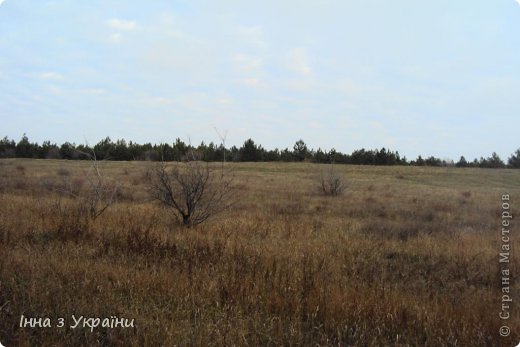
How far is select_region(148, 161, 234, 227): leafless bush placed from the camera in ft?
34.1

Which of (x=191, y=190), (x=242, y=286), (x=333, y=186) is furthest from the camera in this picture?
(x=333, y=186)

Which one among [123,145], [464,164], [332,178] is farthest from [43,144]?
[464,164]

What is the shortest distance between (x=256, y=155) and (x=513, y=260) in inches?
2667

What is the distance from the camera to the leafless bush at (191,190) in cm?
1039

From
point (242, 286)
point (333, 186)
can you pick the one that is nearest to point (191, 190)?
point (242, 286)

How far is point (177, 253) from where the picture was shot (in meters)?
6.38

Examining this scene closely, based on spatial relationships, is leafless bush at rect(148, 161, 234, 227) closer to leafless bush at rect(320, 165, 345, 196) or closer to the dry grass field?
the dry grass field

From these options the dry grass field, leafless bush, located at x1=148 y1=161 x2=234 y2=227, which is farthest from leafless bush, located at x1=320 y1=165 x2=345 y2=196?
the dry grass field

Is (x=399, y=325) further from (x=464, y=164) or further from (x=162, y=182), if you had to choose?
(x=464, y=164)

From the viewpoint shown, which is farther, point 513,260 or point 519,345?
point 513,260

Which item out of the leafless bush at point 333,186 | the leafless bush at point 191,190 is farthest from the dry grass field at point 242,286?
the leafless bush at point 333,186

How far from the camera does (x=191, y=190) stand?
10.4 metres

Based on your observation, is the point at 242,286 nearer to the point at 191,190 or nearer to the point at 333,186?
the point at 191,190

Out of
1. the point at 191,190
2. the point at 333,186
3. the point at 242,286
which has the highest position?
the point at 191,190
